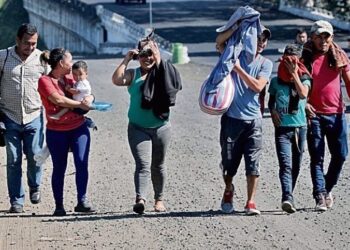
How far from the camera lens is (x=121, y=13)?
2542 inches

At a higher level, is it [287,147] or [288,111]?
[288,111]

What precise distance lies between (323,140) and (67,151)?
7.90ft

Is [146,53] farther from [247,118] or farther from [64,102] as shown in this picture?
[247,118]

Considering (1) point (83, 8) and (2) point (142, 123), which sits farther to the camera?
(1) point (83, 8)

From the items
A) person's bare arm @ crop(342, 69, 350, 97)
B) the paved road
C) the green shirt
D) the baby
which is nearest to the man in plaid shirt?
the baby

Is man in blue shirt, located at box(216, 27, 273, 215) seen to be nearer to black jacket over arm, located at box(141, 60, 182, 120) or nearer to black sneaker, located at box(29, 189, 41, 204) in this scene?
black jacket over arm, located at box(141, 60, 182, 120)

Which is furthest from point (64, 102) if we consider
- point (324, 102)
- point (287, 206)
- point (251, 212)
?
point (324, 102)

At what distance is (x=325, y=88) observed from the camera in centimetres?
1048

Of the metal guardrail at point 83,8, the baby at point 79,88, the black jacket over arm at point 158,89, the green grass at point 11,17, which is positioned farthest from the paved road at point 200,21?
the black jacket over arm at point 158,89

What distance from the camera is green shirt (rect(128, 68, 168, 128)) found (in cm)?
1034

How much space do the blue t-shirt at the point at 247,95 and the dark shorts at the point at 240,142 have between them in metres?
0.06

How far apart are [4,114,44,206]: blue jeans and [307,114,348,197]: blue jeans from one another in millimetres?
2630

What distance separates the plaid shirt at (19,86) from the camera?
1090 cm

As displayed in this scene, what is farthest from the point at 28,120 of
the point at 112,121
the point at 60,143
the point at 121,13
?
the point at 121,13
